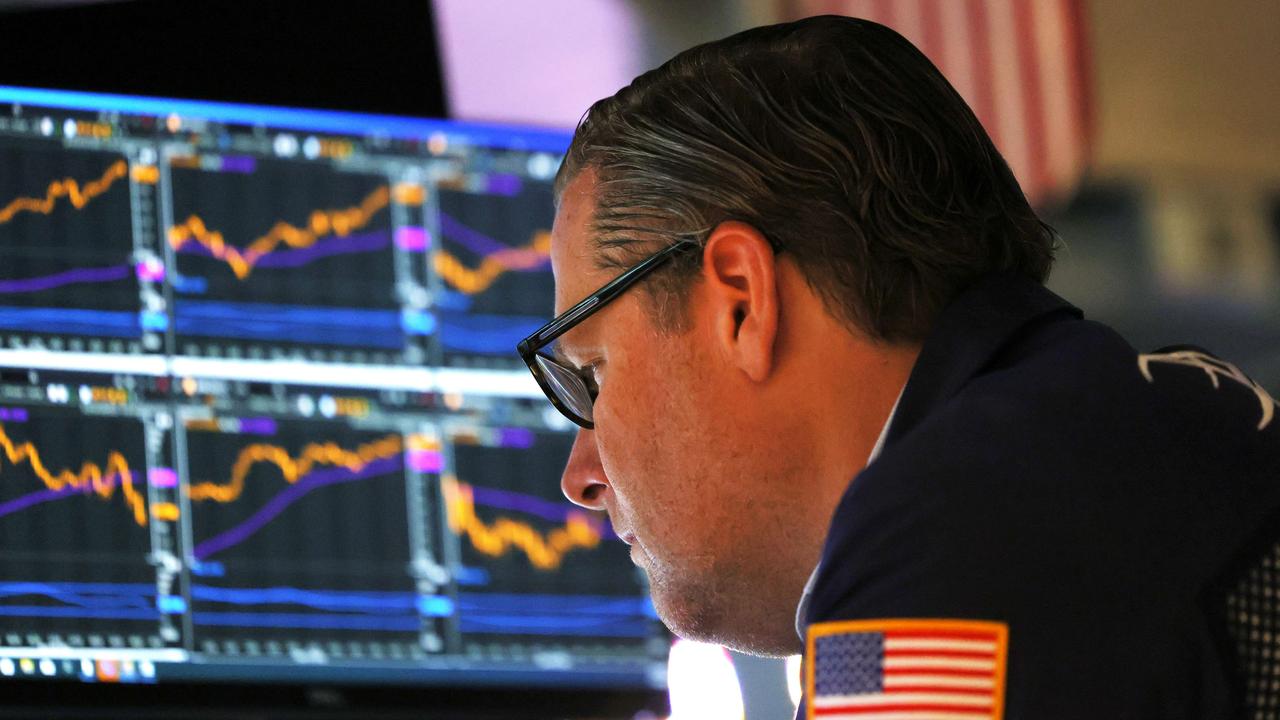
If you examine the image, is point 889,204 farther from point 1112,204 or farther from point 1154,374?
point 1112,204

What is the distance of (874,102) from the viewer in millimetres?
1011

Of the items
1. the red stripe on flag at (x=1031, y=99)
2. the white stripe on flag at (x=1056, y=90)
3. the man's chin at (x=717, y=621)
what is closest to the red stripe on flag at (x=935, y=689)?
the man's chin at (x=717, y=621)

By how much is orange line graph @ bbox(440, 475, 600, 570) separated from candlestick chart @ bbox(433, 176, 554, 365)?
0.40ft

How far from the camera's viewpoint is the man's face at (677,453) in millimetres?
1006

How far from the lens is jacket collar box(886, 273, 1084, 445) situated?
0.88 meters

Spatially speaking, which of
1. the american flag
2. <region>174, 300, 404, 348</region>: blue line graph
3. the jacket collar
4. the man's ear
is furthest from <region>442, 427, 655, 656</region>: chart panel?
the american flag

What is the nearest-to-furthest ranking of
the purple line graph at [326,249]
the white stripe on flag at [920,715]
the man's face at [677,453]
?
1. the white stripe on flag at [920,715]
2. the man's face at [677,453]
3. the purple line graph at [326,249]

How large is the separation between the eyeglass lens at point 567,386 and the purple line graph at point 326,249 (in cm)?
31

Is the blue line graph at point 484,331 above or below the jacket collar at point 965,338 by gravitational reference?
below

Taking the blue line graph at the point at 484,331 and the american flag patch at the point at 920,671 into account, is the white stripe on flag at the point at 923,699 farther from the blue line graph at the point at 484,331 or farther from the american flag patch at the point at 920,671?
the blue line graph at the point at 484,331

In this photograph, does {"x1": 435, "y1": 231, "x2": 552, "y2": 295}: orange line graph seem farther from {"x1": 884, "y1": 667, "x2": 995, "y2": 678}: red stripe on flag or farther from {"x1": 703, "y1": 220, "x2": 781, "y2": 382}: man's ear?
{"x1": 884, "y1": 667, "x2": 995, "y2": 678}: red stripe on flag

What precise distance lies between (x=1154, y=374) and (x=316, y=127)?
80 cm

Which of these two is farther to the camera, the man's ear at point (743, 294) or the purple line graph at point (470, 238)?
the purple line graph at point (470, 238)

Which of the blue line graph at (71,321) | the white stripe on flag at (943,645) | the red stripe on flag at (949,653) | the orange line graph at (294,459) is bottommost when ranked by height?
the orange line graph at (294,459)
